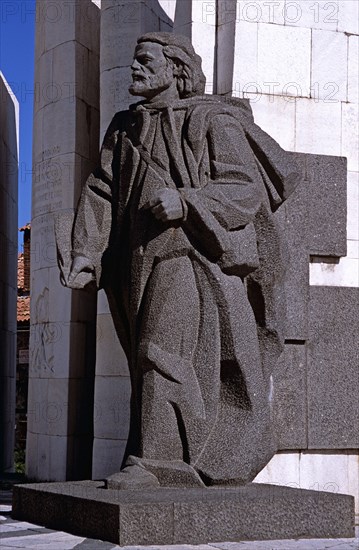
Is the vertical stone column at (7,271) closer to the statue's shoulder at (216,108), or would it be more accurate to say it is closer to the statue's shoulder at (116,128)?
the statue's shoulder at (116,128)

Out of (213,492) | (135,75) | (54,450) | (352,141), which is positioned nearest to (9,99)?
(54,450)

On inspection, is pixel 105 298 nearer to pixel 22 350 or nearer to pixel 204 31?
pixel 204 31

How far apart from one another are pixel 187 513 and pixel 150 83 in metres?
2.58

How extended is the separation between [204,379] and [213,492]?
0.69m

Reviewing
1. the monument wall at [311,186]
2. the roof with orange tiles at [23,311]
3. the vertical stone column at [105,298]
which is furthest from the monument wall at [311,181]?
the roof with orange tiles at [23,311]

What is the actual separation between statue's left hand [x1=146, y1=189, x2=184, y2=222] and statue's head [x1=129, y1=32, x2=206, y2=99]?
0.78 m

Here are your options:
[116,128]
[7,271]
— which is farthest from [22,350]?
[116,128]

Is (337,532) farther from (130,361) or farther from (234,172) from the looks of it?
(234,172)

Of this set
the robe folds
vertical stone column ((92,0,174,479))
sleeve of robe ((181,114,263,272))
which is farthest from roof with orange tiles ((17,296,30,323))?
sleeve of robe ((181,114,263,272))

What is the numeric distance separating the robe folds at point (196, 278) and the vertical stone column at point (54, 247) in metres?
4.49

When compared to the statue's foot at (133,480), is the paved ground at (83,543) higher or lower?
lower

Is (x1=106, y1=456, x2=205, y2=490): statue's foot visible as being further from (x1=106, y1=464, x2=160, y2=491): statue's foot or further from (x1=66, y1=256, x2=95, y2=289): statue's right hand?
(x1=66, y1=256, x2=95, y2=289): statue's right hand

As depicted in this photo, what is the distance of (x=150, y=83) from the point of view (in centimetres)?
691

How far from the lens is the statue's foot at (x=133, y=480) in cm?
635
